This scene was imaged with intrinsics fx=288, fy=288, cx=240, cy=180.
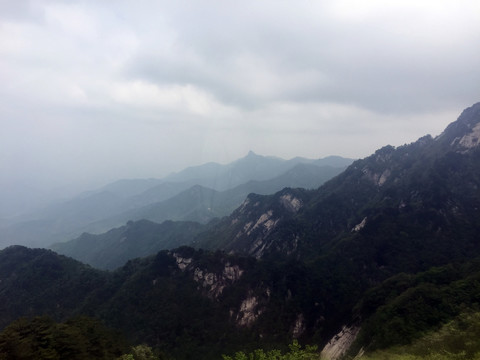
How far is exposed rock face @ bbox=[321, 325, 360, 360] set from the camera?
225 ft

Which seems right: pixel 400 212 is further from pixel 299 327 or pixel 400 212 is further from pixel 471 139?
pixel 471 139

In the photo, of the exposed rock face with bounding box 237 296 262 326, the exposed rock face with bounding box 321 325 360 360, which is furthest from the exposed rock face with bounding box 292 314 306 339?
the exposed rock face with bounding box 321 325 360 360

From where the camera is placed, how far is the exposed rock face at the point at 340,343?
68.7m

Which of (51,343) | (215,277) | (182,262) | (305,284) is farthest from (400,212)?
(51,343)

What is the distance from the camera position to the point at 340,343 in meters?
72.2

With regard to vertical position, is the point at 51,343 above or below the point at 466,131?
below

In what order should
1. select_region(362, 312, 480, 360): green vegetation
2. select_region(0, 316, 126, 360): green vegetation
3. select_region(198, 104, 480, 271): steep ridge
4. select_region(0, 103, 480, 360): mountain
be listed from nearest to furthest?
1. select_region(362, 312, 480, 360): green vegetation
2. select_region(0, 316, 126, 360): green vegetation
3. select_region(0, 103, 480, 360): mountain
4. select_region(198, 104, 480, 271): steep ridge

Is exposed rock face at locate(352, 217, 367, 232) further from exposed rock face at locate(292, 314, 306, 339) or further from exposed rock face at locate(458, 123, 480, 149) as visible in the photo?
exposed rock face at locate(458, 123, 480, 149)

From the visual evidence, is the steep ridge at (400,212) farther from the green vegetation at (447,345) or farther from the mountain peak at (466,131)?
the green vegetation at (447,345)

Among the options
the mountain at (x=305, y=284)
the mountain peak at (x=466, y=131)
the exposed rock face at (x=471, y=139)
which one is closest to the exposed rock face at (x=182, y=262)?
the mountain at (x=305, y=284)

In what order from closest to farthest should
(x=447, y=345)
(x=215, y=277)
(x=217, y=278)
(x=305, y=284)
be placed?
(x=447, y=345)
(x=305, y=284)
(x=217, y=278)
(x=215, y=277)

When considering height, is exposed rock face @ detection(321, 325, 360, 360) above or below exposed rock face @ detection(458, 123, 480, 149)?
below

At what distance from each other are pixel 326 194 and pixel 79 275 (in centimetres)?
15245

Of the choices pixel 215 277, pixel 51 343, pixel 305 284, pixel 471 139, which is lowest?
pixel 215 277
